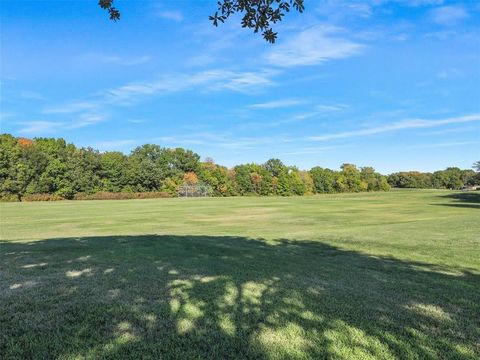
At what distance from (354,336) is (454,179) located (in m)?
176

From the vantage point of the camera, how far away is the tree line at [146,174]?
85562mm

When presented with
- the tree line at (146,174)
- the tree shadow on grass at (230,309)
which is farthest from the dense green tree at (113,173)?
the tree shadow on grass at (230,309)

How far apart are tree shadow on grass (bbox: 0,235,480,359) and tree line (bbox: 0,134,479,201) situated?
281ft

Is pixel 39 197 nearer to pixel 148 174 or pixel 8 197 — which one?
pixel 8 197

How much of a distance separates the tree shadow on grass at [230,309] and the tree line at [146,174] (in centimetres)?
8553

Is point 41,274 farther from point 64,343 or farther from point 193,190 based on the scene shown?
point 193,190

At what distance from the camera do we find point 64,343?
15.1ft

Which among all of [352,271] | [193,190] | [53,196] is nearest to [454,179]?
[193,190]

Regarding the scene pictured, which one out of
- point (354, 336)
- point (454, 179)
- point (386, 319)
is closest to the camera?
point (354, 336)

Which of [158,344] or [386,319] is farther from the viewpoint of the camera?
[386,319]

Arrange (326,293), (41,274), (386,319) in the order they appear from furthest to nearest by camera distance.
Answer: (41,274) → (326,293) → (386,319)

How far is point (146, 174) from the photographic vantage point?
10531cm

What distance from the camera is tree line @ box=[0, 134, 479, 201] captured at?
3369 inches

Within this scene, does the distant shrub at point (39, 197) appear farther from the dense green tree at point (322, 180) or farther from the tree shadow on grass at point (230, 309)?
the dense green tree at point (322, 180)
